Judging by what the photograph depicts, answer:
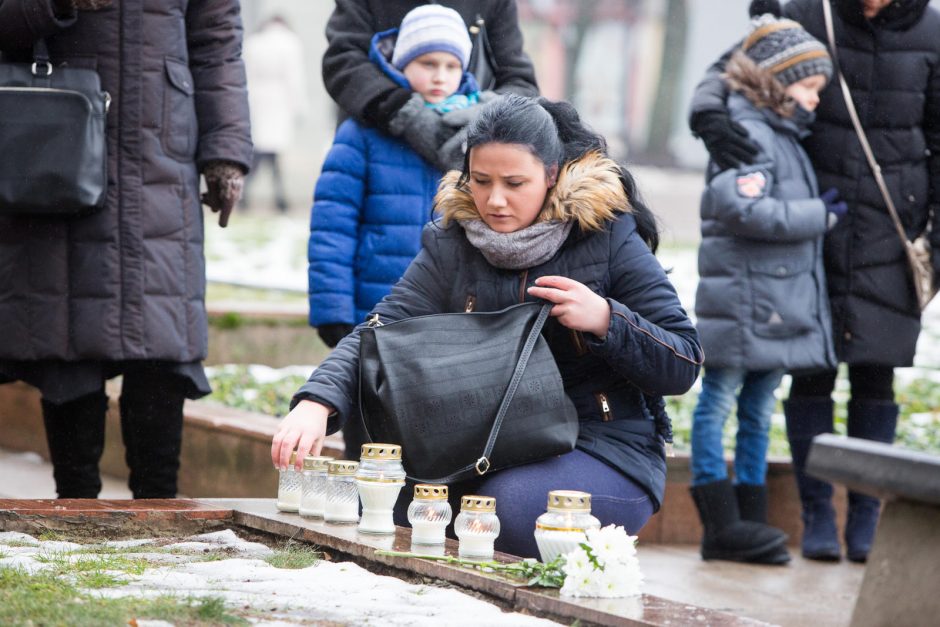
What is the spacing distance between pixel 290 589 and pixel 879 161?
380cm

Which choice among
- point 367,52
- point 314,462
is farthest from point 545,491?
point 367,52

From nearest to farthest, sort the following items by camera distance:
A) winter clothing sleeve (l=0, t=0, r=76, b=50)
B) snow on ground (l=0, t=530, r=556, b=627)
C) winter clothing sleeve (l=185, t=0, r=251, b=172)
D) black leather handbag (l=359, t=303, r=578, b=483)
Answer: snow on ground (l=0, t=530, r=556, b=627), black leather handbag (l=359, t=303, r=578, b=483), winter clothing sleeve (l=0, t=0, r=76, b=50), winter clothing sleeve (l=185, t=0, r=251, b=172)

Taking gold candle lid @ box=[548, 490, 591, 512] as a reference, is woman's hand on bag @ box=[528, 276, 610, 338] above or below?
above

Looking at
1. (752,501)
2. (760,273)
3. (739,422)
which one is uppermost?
(760,273)

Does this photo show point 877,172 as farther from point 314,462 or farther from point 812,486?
point 314,462

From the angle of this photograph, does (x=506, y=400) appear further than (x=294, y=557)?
Yes

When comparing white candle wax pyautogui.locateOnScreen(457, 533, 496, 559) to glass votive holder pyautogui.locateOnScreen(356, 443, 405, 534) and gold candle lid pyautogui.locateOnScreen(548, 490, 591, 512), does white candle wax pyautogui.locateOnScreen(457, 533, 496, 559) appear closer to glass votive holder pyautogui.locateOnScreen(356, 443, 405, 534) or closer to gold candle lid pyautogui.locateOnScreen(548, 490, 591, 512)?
gold candle lid pyautogui.locateOnScreen(548, 490, 591, 512)

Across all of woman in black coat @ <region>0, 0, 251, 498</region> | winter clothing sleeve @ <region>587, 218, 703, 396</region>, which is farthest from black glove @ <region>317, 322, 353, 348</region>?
winter clothing sleeve @ <region>587, 218, 703, 396</region>

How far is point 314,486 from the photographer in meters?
4.16

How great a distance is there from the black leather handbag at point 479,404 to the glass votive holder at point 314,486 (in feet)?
0.69

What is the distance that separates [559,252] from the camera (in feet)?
13.8

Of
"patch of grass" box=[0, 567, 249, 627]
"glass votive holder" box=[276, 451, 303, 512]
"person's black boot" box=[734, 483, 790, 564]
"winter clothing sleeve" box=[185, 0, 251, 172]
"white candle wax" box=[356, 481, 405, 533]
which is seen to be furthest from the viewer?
"person's black boot" box=[734, 483, 790, 564]

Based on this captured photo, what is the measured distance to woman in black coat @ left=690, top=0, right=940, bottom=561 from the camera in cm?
627

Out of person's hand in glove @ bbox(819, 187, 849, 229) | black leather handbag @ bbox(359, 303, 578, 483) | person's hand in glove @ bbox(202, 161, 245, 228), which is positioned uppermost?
person's hand in glove @ bbox(819, 187, 849, 229)
